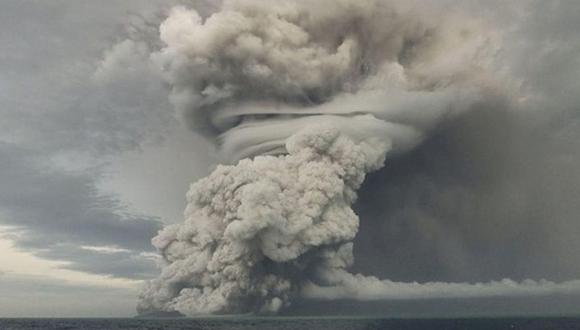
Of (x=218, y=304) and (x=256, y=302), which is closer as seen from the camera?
(x=218, y=304)

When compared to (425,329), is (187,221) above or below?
above

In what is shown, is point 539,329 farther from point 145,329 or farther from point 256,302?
point 145,329

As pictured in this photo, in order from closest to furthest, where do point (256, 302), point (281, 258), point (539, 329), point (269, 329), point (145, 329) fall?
point (281, 258) → point (269, 329) → point (256, 302) → point (539, 329) → point (145, 329)

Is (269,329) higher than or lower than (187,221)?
lower

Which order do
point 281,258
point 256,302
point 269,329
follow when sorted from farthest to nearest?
1. point 256,302
2. point 269,329
3. point 281,258

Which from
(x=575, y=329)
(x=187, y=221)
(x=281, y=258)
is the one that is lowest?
(x=575, y=329)

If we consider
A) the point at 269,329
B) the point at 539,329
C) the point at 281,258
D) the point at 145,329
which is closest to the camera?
the point at 281,258

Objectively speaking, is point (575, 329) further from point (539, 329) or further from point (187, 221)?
point (187, 221)

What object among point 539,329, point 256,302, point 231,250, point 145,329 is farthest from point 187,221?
point 539,329

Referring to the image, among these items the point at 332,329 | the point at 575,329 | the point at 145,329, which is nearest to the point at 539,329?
the point at 575,329
